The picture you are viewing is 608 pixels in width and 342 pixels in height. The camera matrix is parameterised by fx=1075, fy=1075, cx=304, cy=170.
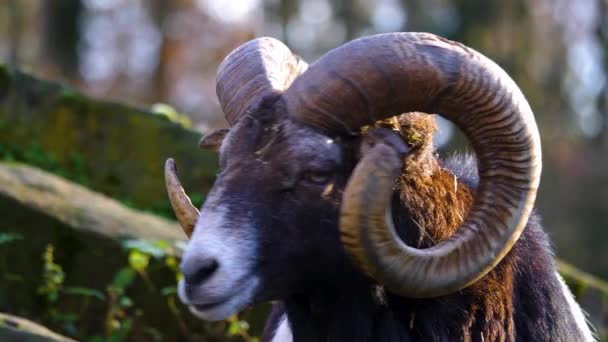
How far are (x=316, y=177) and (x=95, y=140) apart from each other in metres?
6.30

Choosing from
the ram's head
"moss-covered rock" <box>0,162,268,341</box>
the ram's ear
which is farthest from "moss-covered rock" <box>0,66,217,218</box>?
the ram's head

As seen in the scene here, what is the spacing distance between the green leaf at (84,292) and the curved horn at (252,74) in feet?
7.91

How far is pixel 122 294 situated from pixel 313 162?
3.45m

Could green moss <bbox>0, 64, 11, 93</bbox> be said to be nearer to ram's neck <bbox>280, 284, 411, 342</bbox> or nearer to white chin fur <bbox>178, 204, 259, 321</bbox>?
ram's neck <bbox>280, 284, 411, 342</bbox>

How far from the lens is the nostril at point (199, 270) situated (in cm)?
498

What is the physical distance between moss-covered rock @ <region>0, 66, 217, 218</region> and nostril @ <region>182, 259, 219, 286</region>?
19.4ft

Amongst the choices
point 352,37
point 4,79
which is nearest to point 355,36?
point 352,37

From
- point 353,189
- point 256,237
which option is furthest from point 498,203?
point 256,237

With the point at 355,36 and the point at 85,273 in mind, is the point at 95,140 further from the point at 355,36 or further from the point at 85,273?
the point at 355,36

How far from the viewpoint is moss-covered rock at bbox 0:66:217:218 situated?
1103cm

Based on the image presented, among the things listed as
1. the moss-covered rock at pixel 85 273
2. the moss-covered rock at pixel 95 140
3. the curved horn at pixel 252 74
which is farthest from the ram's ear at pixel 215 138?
the moss-covered rock at pixel 95 140

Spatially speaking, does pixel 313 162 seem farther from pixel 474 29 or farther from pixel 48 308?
pixel 474 29

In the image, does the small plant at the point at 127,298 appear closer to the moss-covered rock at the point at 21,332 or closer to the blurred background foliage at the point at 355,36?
the moss-covered rock at the point at 21,332

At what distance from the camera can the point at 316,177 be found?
5.39 m
